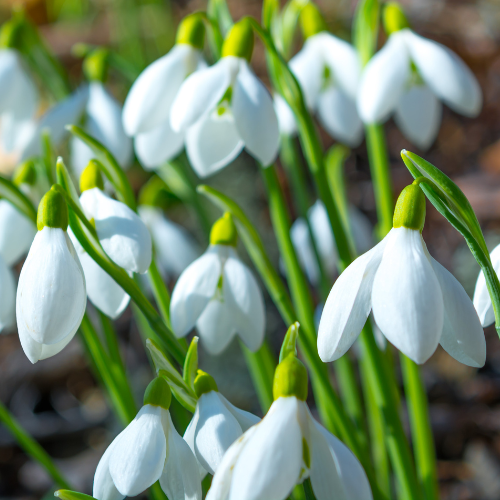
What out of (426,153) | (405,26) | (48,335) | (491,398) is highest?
(405,26)

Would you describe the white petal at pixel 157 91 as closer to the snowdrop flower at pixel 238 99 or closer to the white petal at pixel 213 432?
the snowdrop flower at pixel 238 99

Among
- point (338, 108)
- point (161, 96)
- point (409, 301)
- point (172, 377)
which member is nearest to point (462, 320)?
point (409, 301)

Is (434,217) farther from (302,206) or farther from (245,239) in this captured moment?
(245,239)

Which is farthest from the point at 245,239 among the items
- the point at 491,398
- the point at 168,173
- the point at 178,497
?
the point at 491,398

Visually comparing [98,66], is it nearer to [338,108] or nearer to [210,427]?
[338,108]

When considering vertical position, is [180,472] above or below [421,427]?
above

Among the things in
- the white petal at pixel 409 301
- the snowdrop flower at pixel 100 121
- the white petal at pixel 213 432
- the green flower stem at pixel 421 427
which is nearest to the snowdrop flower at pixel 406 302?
the white petal at pixel 409 301

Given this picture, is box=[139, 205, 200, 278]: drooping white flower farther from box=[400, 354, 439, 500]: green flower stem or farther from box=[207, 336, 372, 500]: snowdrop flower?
box=[207, 336, 372, 500]: snowdrop flower
